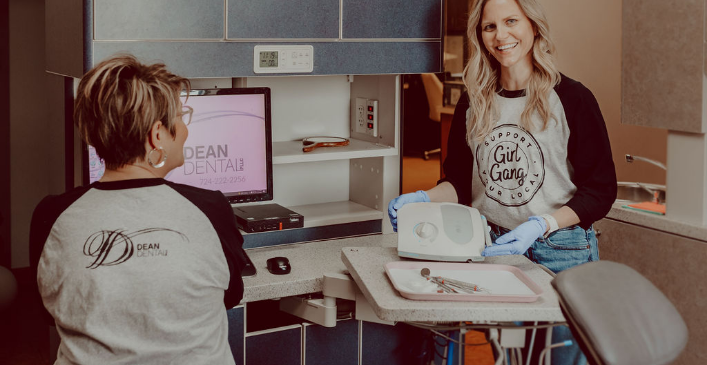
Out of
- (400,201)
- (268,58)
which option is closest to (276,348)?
(400,201)

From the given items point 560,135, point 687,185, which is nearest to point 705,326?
point 687,185

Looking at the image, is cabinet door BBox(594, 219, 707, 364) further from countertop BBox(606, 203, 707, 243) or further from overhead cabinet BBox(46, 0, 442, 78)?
overhead cabinet BBox(46, 0, 442, 78)

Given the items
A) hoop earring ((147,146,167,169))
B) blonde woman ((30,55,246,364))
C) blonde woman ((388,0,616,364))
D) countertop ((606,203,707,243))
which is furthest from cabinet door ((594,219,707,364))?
hoop earring ((147,146,167,169))

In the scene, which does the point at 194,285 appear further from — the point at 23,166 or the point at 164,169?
the point at 23,166

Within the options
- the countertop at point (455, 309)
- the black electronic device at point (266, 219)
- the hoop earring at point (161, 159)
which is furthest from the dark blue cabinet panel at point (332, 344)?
the hoop earring at point (161, 159)

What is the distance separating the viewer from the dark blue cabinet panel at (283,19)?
2.28 metres

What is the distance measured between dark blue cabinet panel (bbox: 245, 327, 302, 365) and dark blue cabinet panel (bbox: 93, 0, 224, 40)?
2.95 feet

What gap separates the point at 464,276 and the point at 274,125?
1.08m

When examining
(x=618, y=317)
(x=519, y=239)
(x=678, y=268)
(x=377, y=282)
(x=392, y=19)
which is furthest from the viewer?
(x=678, y=268)

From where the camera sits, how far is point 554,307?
1.66 meters

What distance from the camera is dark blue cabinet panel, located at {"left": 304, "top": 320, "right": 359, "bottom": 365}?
2.41m

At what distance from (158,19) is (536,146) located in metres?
1.10

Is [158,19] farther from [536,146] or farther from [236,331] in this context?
[536,146]

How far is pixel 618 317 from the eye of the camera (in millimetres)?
1238
